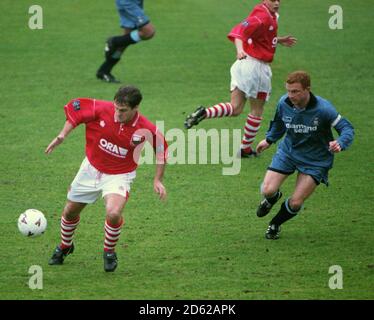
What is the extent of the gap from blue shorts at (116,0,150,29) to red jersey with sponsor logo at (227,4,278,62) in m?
3.72

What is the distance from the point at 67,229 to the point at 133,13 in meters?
7.70

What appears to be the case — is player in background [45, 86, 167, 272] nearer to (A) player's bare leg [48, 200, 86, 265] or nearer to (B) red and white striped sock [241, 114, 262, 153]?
(A) player's bare leg [48, 200, 86, 265]

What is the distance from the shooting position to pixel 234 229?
367 inches

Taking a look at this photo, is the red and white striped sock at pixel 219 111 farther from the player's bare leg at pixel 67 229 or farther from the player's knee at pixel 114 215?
the player's knee at pixel 114 215

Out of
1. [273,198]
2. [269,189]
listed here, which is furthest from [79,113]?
[273,198]

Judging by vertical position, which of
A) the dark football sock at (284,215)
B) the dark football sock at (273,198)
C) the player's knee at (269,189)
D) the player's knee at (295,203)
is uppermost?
the player's knee at (269,189)

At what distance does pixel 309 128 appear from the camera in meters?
8.73

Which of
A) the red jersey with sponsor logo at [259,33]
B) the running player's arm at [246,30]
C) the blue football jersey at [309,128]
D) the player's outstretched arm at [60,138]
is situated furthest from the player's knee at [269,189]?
the red jersey with sponsor logo at [259,33]

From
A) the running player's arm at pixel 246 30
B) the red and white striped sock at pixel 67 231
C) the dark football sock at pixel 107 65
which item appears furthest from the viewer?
the dark football sock at pixel 107 65

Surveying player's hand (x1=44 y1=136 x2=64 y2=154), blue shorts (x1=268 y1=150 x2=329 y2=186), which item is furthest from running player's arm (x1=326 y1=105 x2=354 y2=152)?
player's hand (x1=44 y1=136 x2=64 y2=154)

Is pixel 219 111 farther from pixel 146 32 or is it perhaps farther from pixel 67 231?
pixel 146 32

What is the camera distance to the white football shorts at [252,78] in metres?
11.6

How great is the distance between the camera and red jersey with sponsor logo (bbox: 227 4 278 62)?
1149 cm

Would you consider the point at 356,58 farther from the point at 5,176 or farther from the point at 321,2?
the point at 5,176
